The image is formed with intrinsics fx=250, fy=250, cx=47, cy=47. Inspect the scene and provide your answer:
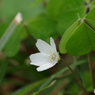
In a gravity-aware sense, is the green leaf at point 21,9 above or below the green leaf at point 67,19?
above

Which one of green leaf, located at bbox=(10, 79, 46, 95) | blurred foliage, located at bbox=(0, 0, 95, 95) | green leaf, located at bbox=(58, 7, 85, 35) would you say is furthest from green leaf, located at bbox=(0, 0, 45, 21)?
green leaf, located at bbox=(10, 79, 46, 95)

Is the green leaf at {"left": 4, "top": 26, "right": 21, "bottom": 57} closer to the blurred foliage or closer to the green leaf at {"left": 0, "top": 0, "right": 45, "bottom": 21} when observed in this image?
the blurred foliage

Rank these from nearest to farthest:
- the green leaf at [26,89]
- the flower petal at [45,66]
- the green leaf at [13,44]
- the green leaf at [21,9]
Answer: the flower petal at [45,66] → the green leaf at [26,89] → the green leaf at [13,44] → the green leaf at [21,9]

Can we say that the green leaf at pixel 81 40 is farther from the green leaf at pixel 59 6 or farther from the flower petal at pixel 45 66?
the green leaf at pixel 59 6

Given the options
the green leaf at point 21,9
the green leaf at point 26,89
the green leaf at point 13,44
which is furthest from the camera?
the green leaf at point 21,9

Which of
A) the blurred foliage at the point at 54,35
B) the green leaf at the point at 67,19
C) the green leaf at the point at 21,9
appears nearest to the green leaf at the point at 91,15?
the blurred foliage at the point at 54,35

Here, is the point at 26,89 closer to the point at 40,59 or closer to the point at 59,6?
the point at 40,59

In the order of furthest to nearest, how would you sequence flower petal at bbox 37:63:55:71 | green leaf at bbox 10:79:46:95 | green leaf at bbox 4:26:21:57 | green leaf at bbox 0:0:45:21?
green leaf at bbox 0:0:45:21
green leaf at bbox 4:26:21:57
green leaf at bbox 10:79:46:95
flower petal at bbox 37:63:55:71

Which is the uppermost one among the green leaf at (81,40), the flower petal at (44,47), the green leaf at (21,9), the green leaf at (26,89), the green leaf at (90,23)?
the green leaf at (21,9)

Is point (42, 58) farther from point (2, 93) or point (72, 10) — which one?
point (2, 93)
